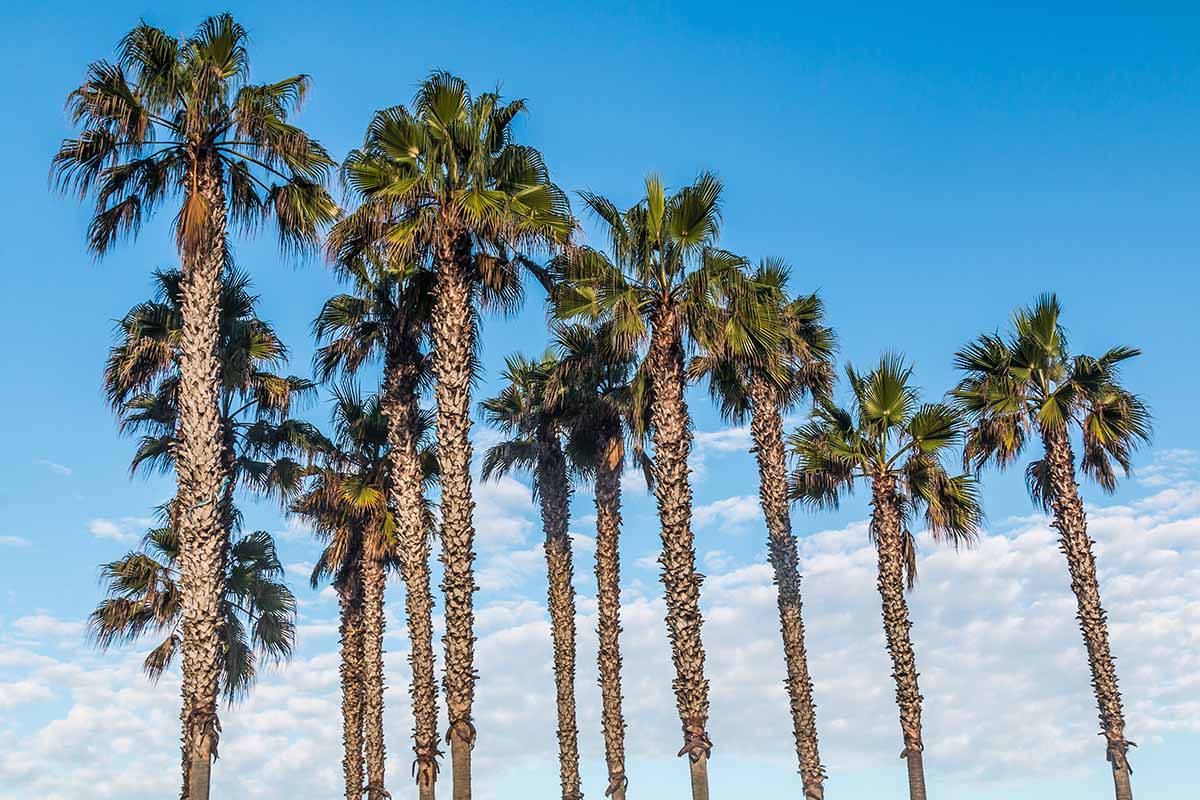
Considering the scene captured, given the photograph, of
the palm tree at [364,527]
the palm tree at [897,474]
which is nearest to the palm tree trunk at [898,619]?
the palm tree at [897,474]

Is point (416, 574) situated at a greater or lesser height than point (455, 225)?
lesser

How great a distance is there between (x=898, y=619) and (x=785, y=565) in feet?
11.2

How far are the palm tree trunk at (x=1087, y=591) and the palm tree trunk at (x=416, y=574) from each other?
16264 millimetres

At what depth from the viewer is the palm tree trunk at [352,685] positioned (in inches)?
1396

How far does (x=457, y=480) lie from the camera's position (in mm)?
25109

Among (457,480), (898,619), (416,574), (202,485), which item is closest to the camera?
(202,485)

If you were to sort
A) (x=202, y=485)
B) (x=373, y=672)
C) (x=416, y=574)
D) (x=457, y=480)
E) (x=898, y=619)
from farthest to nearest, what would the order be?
(x=373, y=672)
(x=898, y=619)
(x=416, y=574)
(x=457, y=480)
(x=202, y=485)

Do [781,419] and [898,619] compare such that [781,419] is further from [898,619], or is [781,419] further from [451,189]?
[451,189]

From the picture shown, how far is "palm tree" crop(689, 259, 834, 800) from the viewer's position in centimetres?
3234

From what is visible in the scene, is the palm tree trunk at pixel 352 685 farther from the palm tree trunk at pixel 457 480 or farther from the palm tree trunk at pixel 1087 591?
the palm tree trunk at pixel 1087 591

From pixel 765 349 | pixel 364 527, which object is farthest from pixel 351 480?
pixel 765 349

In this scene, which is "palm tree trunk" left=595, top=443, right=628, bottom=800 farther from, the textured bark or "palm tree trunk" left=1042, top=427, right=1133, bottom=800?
"palm tree trunk" left=1042, top=427, right=1133, bottom=800

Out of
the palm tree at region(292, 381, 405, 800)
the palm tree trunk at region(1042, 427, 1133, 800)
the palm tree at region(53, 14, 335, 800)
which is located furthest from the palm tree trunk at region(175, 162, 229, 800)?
the palm tree trunk at region(1042, 427, 1133, 800)

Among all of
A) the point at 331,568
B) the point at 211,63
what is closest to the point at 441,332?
the point at 211,63
